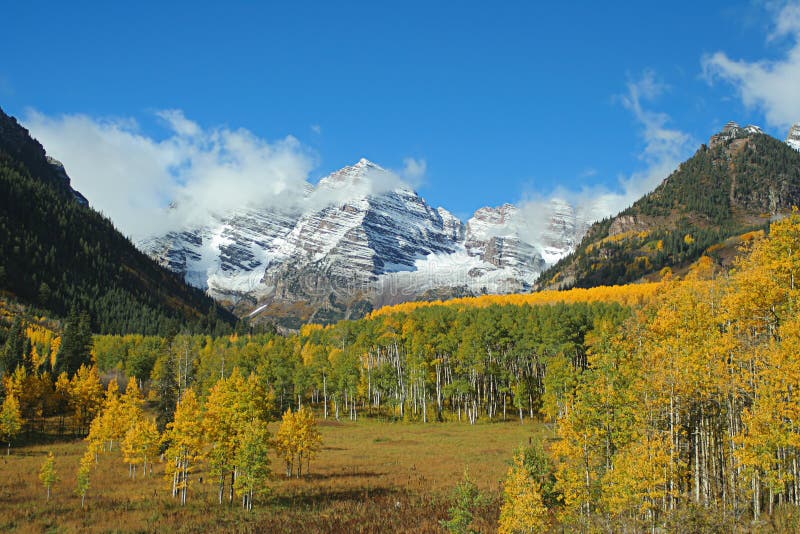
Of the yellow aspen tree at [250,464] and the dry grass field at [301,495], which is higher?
the yellow aspen tree at [250,464]

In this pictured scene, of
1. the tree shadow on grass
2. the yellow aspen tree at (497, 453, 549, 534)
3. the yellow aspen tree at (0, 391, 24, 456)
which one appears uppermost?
the yellow aspen tree at (497, 453, 549, 534)

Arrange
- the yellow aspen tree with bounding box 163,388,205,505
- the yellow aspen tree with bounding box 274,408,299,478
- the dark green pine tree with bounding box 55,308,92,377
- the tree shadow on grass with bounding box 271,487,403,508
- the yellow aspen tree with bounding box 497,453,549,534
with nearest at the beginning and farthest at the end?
1. the yellow aspen tree with bounding box 497,453,549,534
2. the tree shadow on grass with bounding box 271,487,403,508
3. the yellow aspen tree with bounding box 163,388,205,505
4. the yellow aspen tree with bounding box 274,408,299,478
5. the dark green pine tree with bounding box 55,308,92,377

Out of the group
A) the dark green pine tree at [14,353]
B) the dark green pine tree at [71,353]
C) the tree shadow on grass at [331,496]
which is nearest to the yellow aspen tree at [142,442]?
the tree shadow on grass at [331,496]

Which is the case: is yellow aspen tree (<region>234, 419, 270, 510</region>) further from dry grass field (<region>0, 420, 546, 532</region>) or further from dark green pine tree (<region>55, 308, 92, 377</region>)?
dark green pine tree (<region>55, 308, 92, 377</region>)

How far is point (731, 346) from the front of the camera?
25.9 metres

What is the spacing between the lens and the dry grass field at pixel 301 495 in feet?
118

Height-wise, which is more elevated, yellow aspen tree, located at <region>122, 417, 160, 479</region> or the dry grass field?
yellow aspen tree, located at <region>122, 417, 160, 479</region>

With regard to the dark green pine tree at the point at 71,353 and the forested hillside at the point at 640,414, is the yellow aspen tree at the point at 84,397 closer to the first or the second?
the forested hillside at the point at 640,414

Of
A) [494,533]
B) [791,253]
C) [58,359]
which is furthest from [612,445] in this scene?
[58,359]

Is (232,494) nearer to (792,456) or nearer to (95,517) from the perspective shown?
(95,517)

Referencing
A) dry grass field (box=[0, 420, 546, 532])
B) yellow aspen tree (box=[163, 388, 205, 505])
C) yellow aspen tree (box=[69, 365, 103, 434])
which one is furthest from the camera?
yellow aspen tree (box=[69, 365, 103, 434])

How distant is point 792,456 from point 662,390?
5.30 meters

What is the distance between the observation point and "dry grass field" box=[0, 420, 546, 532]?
1420 inches

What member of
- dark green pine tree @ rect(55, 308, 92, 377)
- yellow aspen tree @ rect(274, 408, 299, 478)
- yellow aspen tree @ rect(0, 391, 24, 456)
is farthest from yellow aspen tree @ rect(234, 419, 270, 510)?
dark green pine tree @ rect(55, 308, 92, 377)
